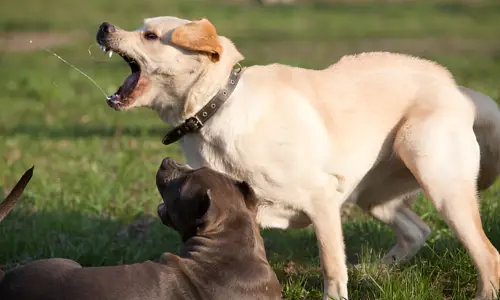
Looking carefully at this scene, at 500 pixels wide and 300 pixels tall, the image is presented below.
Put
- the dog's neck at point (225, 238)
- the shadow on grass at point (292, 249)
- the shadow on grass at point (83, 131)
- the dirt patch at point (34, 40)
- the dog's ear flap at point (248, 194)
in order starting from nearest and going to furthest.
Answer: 1. the dog's neck at point (225, 238)
2. the dog's ear flap at point (248, 194)
3. the shadow on grass at point (292, 249)
4. the shadow on grass at point (83, 131)
5. the dirt patch at point (34, 40)

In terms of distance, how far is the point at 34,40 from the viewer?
69.8 ft

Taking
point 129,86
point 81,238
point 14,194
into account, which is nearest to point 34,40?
point 81,238

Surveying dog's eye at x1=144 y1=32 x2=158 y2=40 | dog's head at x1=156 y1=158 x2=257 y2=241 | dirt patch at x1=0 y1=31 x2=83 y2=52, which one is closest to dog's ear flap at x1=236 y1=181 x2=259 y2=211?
dog's head at x1=156 y1=158 x2=257 y2=241

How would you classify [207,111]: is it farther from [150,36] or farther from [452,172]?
[452,172]

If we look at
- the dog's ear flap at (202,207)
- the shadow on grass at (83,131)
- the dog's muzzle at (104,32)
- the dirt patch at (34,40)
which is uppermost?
the dog's muzzle at (104,32)

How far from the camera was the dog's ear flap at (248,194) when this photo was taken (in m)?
5.09

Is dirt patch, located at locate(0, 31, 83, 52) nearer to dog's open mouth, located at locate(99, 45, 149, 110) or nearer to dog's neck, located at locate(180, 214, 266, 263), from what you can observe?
dog's open mouth, located at locate(99, 45, 149, 110)

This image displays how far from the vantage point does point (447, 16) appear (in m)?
24.7

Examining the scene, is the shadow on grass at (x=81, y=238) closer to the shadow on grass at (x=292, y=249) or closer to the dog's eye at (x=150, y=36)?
the shadow on grass at (x=292, y=249)

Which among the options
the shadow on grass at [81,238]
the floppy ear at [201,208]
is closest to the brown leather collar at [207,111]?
the floppy ear at [201,208]

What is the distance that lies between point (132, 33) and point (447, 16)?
794 inches

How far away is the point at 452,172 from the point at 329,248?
36.5 inches

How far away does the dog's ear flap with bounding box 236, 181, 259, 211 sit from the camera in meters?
5.09

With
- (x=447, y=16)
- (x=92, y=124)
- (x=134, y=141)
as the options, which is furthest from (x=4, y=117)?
(x=447, y=16)
